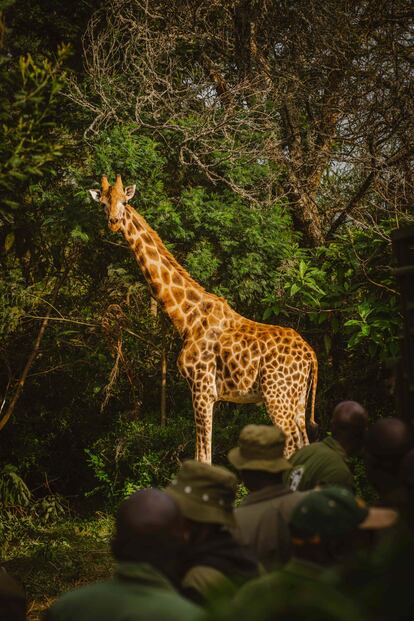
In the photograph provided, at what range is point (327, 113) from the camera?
13.6 m

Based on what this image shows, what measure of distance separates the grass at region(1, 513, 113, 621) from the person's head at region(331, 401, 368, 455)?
4.35 meters

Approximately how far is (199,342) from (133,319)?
2307mm

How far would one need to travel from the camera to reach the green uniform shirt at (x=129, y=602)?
2074 mm

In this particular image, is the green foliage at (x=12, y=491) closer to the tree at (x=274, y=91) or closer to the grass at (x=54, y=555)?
the grass at (x=54, y=555)

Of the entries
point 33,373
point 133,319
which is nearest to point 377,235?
point 133,319

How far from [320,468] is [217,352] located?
5.99 meters

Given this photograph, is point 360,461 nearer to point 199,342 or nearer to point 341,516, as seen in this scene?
point 199,342

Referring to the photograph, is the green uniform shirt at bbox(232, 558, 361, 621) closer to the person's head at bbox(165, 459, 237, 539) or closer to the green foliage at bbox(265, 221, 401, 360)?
the person's head at bbox(165, 459, 237, 539)

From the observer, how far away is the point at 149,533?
278 centimetres

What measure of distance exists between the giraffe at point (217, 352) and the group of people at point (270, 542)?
5.59 meters

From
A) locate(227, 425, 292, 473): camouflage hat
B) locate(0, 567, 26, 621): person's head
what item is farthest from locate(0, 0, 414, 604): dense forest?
locate(0, 567, 26, 621): person's head

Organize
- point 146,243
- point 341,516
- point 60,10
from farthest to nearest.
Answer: point 60,10, point 146,243, point 341,516

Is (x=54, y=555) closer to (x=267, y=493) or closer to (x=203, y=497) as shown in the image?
(x=267, y=493)

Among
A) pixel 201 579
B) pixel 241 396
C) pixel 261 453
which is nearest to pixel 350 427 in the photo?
pixel 261 453
